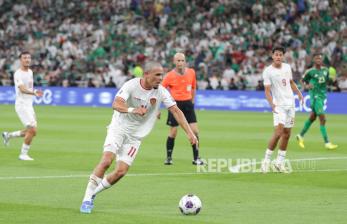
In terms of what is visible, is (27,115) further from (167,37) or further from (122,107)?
(167,37)

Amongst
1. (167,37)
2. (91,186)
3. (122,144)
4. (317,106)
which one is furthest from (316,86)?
(167,37)

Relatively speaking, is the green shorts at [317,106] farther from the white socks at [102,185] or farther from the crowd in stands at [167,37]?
the crowd in stands at [167,37]

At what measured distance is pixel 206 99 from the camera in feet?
148

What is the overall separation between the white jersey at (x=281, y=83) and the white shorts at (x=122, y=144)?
19.3 ft

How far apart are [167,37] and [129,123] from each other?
3777 cm

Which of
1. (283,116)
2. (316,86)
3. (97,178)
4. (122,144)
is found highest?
(122,144)

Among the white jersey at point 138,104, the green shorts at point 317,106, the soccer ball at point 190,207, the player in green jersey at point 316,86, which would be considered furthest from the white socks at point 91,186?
the green shorts at point 317,106

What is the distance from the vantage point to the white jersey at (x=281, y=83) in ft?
58.7

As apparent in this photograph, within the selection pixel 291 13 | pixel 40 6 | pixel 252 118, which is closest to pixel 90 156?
pixel 252 118

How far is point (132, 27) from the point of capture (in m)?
52.0

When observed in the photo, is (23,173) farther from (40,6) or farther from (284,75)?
(40,6)

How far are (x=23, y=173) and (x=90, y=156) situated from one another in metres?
3.93

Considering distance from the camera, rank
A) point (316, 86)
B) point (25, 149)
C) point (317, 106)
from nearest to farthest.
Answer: point (25, 149) < point (317, 106) < point (316, 86)

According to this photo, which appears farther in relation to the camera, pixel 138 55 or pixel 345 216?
pixel 138 55
